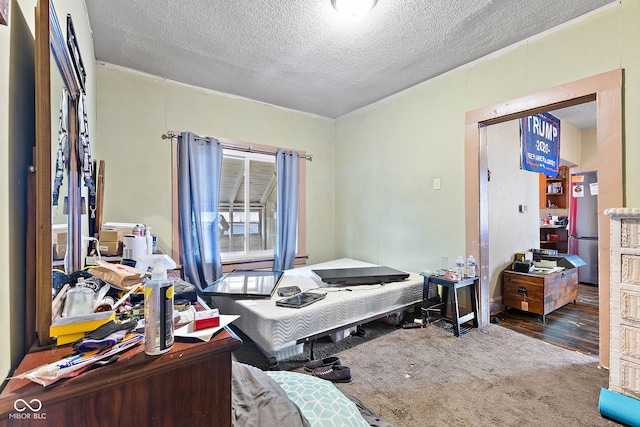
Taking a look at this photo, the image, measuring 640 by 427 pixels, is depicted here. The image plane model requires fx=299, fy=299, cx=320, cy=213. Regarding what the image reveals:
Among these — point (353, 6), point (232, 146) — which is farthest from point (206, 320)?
point (232, 146)

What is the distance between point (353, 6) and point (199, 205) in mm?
2288

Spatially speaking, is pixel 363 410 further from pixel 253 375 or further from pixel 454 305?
pixel 454 305

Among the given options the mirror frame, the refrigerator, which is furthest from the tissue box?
the refrigerator

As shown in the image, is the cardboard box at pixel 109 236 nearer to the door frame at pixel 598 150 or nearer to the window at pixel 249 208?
the window at pixel 249 208

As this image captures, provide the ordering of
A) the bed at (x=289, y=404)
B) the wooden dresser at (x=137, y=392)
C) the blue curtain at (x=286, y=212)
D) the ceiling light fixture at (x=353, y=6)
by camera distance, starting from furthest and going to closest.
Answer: the blue curtain at (x=286, y=212)
the ceiling light fixture at (x=353, y=6)
the bed at (x=289, y=404)
the wooden dresser at (x=137, y=392)

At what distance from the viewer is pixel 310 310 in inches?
83.0

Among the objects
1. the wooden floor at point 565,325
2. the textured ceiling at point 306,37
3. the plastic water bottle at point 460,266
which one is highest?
the textured ceiling at point 306,37

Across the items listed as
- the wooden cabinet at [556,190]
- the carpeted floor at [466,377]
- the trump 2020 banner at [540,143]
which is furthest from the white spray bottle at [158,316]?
the wooden cabinet at [556,190]

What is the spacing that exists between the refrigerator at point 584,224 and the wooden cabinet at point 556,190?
0.23m

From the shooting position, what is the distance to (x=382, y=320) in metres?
2.99

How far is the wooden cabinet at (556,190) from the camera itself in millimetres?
5098

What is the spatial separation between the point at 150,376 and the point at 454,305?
8.12ft

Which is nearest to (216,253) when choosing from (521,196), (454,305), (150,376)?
(454,305)

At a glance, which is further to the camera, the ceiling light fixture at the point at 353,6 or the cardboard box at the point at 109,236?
the cardboard box at the point at 109,236
